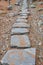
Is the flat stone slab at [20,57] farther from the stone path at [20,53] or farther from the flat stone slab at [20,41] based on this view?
the flat stone slab at [20,41]

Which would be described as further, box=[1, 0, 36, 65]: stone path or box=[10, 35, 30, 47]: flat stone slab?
box=[10, 35, 30, 47]: flat stone slab

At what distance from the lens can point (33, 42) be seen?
8.78ft

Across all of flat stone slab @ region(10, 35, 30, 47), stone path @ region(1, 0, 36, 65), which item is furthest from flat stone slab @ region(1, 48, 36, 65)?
flat stone slab @ region(10, 35, 30, 47)

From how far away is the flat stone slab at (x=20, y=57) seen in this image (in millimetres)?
1850

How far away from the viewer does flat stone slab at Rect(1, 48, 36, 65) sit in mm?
1850

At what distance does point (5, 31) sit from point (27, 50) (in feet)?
4.01

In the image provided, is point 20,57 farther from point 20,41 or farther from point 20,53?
point 20,41

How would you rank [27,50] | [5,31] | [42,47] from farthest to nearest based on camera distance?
[5,31] < [42,47] < [27,50]

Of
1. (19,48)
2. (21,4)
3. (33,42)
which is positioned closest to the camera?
(19,48)

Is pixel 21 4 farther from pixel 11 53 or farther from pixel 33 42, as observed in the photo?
pixel 11 53

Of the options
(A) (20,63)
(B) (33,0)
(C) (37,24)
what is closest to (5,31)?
(C) (37,24)

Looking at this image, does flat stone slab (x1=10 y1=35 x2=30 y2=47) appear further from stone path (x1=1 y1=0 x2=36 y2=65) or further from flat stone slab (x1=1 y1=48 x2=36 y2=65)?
flat stone slab (x1=1 y1=48 x2=36 y2=65)

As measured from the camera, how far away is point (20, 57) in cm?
196

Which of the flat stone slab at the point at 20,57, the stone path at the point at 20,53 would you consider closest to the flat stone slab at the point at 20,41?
the stone path at the point at 20,53
